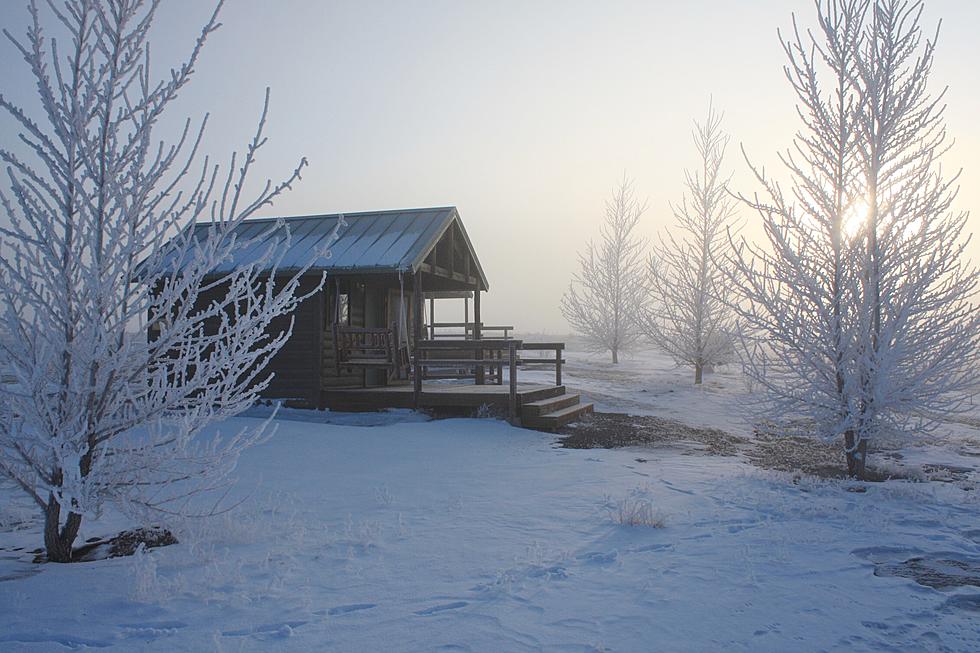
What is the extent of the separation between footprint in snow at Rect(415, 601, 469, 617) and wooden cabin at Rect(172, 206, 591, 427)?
706 cm

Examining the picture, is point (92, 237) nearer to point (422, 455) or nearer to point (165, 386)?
point (165, 386)

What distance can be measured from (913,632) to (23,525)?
644cm

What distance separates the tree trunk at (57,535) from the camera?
4402 mm

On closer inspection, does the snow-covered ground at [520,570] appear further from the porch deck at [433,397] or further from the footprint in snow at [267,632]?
the porch deck at [433,397]

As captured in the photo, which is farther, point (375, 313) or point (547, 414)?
point (375, 313)

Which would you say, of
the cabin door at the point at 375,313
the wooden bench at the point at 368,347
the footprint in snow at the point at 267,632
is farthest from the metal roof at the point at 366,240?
the footprint in snow at the point at 267,632

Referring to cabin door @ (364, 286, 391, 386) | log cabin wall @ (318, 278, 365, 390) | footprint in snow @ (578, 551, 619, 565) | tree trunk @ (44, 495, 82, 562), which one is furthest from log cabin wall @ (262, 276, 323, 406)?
footprint in snow @ (578, 551, 619, 565)

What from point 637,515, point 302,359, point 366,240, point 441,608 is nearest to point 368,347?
point 302,359

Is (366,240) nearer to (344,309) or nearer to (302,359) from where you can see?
(344,309)

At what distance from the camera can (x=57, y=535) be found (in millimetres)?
A: 4465

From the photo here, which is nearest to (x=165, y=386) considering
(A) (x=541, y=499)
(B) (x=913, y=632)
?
(A) (x=541, y=499)

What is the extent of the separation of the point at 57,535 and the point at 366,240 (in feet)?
32.4

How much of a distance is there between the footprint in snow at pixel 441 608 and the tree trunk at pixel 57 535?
2.60 meters

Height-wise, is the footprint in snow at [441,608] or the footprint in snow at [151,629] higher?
the footprint in snow at [151,629]
